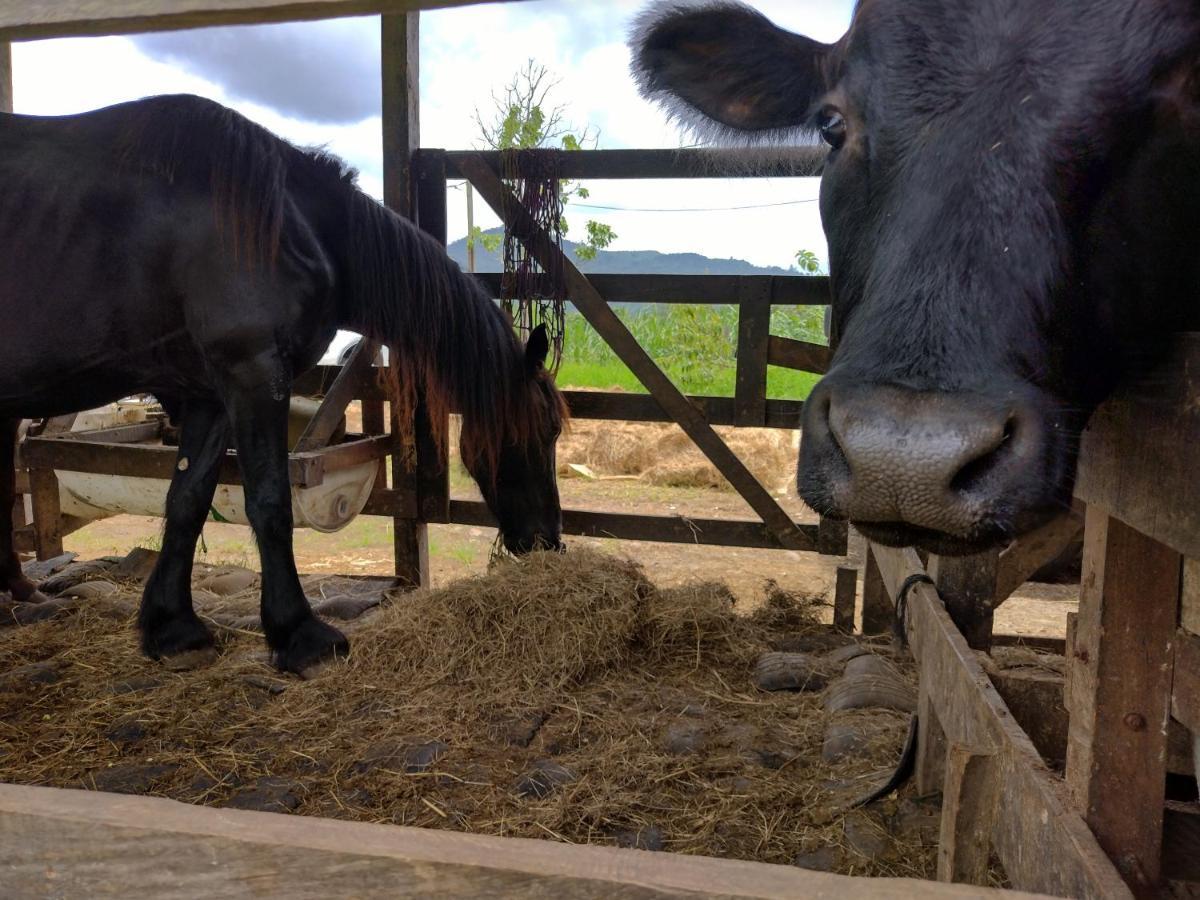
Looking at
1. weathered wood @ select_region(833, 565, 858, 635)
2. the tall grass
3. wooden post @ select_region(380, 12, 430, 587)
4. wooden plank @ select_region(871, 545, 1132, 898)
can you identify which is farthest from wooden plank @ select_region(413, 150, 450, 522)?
the tall grass

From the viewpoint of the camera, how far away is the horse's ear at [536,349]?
167 inches

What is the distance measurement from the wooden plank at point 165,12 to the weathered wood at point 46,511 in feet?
12.1

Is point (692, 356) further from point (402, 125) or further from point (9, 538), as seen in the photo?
point (9, 538)

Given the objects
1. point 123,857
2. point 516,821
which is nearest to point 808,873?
point 123,857

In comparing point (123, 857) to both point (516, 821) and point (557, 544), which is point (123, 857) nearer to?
point (516, 821)

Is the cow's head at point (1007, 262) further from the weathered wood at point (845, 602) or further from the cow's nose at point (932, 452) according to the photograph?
the weathered wood at point (845, 602)

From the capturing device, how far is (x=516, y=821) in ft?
7.71

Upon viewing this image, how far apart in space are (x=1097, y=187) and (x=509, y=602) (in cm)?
280

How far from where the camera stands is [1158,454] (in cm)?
112

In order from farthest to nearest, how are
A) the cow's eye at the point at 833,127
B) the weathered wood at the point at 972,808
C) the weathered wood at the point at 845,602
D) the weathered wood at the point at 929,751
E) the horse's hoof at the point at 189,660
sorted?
the weathered wood at the point at 845,602
the horse's hoof at the point at 189,660
the weathered wood at the point at 929,751
the cow's eye at the point at 833,127
the weathered wood at the point at 972,808

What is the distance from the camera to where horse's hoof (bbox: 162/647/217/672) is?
3590mm

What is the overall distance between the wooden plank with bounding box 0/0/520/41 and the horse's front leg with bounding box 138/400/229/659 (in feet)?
7.34

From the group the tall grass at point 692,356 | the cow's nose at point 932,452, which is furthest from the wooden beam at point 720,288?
the tall grass at point 692,356

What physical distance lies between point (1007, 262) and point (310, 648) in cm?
316
